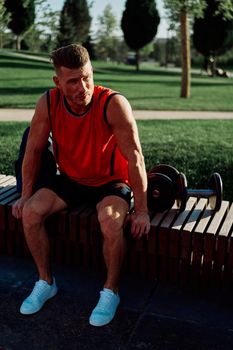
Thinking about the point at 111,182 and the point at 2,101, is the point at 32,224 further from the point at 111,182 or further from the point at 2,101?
the point at 2,101

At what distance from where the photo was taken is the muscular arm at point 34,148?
3244 mm

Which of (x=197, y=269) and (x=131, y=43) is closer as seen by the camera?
(x=197, y=269)

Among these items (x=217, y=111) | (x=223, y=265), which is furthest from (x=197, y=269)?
(x=217, y=111)

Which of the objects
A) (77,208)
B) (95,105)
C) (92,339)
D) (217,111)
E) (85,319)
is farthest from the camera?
(217,111)

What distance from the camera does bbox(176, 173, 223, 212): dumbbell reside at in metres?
3.28

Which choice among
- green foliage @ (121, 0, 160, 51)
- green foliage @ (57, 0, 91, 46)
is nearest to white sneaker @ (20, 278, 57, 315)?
green foliage @ (121, 0, 160, 51)

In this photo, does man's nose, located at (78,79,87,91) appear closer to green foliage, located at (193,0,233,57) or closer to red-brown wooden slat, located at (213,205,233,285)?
red-brown wooden slat, located at (213,205,233,285)

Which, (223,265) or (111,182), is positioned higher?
(111,182)

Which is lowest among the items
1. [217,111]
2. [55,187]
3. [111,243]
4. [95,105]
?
[217,111]

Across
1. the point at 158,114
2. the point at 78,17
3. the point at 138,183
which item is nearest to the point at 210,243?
the point at 138,183

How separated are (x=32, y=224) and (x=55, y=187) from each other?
352mm

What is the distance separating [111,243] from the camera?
117 inches

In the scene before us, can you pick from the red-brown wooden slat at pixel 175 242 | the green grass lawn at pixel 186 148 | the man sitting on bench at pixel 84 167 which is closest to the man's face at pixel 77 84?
the man sitting on bench at pixel 84 167

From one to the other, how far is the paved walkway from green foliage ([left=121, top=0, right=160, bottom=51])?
31.8 meters
